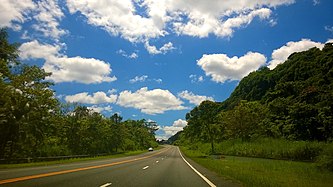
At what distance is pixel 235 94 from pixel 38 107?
324 feet

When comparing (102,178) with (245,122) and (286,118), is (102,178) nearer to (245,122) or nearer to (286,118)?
(286,118)

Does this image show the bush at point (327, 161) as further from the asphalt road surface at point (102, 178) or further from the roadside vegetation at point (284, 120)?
the roadside vegetation at point (284, 120)

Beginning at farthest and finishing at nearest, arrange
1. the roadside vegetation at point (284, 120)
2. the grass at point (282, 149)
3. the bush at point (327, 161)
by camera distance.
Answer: the roadside vegetation at point (284, 120), the grass at point (282, 149), the bush at point (327, 161)

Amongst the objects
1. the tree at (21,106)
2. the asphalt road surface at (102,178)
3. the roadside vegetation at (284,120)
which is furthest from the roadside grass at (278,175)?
the tree at (21,106)

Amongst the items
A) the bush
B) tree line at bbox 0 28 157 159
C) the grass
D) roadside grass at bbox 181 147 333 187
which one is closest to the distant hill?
the grass

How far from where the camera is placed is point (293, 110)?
198 ft

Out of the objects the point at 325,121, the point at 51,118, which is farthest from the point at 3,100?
the point at 325,121

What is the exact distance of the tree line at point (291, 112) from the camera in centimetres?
5628

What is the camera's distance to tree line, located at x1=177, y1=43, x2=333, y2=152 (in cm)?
5628

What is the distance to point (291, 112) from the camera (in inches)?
2398

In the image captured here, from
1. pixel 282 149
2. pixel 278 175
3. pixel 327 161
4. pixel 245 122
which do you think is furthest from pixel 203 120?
pixel 278 175

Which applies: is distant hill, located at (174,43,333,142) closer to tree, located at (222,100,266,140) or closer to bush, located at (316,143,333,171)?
tree, located at (222,100,266,140)

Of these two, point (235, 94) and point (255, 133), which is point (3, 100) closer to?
point (255, 133)

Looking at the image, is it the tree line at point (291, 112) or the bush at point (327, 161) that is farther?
the tree line at point (291, 112)
